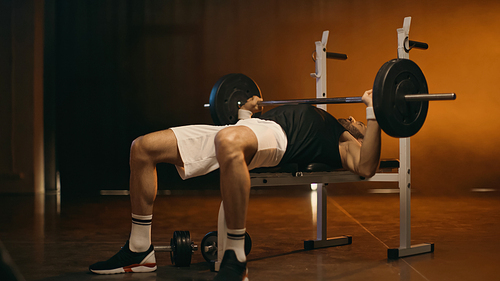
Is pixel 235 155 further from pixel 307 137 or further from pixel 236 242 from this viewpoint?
pixel 307 137

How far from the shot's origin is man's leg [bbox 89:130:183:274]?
1783 mm

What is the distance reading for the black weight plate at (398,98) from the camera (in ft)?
5.44

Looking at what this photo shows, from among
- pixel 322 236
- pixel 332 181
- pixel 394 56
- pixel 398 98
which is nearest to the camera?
pixel 398 98

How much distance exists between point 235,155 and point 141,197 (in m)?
0.42

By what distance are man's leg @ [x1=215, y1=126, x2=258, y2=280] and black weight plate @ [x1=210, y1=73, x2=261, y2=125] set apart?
73 cm

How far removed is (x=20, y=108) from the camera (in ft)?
16.9

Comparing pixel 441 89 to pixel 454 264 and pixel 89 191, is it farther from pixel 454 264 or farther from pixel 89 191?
pixel 89 191

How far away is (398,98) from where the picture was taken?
1.70 meters

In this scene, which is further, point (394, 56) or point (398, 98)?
point (394, 56)

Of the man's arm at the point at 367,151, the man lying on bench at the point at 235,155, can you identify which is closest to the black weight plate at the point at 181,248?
the man lying on bench at the point at 235,155

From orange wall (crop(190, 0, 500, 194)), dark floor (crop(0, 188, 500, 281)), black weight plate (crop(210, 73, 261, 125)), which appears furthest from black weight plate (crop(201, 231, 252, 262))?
orange wall (crop(190, 0, 500, 194))

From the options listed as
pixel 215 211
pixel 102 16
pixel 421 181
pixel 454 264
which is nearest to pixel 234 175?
pixel 454 264

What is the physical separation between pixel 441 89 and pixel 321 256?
11.6 ft

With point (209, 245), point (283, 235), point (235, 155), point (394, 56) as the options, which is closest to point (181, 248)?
point (209, 245)
